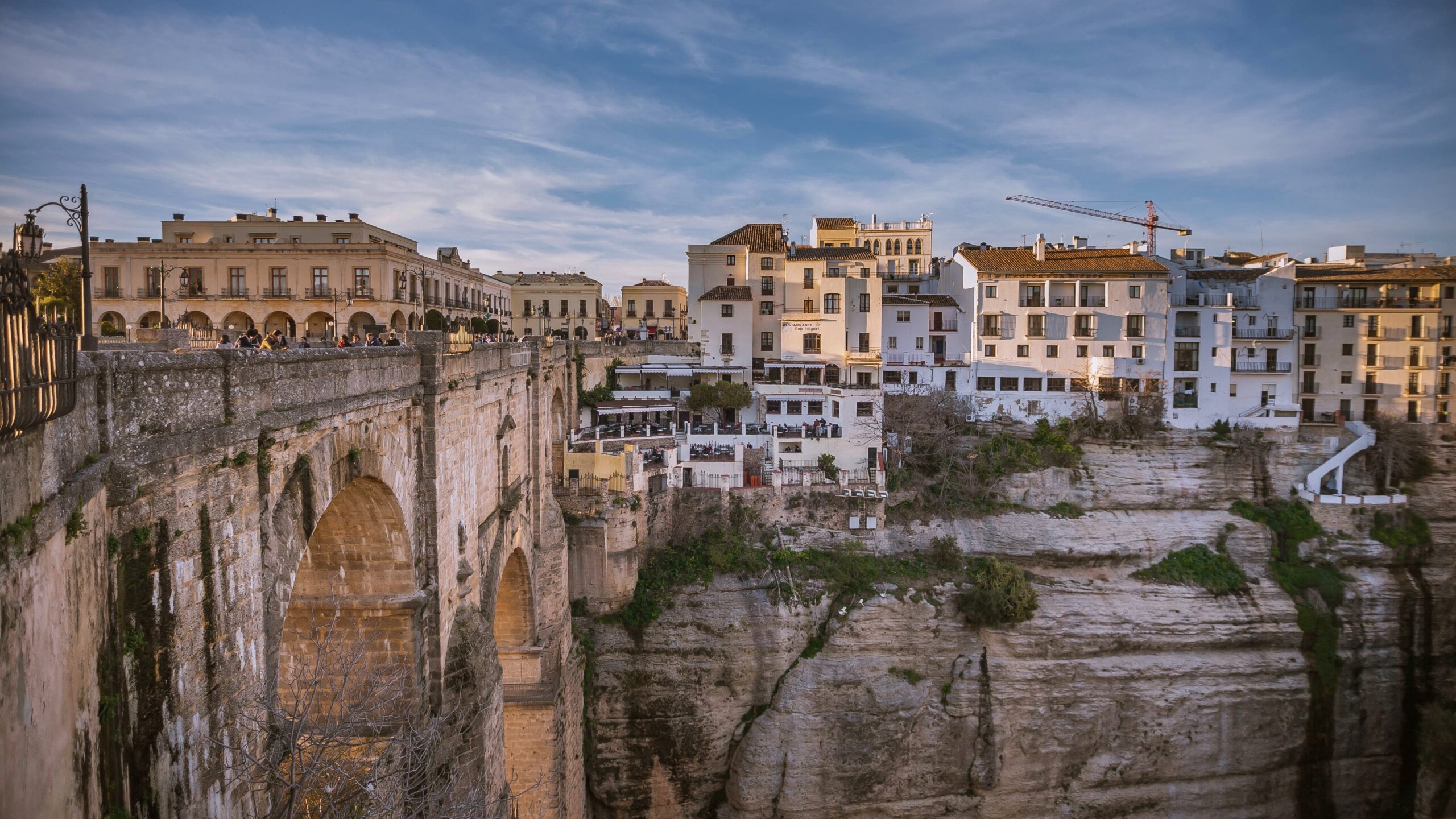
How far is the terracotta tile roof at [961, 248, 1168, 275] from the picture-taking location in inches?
1348

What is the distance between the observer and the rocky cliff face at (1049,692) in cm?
2238

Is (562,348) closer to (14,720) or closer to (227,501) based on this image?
(227,501)

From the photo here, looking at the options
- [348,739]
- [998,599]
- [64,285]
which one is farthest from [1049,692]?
[64,285]

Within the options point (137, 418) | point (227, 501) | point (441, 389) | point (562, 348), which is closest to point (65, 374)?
point (137, 418)

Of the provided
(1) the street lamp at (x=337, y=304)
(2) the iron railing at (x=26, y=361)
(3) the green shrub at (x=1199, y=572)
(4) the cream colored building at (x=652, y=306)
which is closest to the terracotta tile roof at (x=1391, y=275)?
(3) the green shrub at (x=1199, y=572)

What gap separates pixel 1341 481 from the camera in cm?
3152

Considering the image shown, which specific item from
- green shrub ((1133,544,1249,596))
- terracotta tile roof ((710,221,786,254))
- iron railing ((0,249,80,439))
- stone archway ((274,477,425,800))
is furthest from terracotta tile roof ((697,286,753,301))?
iron railing ((0,249,80,439))

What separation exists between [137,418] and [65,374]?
100 centimetres

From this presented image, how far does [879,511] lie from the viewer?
2673 cm

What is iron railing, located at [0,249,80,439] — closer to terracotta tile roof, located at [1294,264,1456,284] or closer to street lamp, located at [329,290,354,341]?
street lamp, located at [329,290,354,341]

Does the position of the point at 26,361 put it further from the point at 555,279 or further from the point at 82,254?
the point at 555,279

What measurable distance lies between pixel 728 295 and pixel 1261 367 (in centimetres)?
2251

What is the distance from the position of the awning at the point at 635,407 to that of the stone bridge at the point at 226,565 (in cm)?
1737

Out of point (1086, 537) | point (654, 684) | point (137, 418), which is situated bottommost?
point (654, 684)
